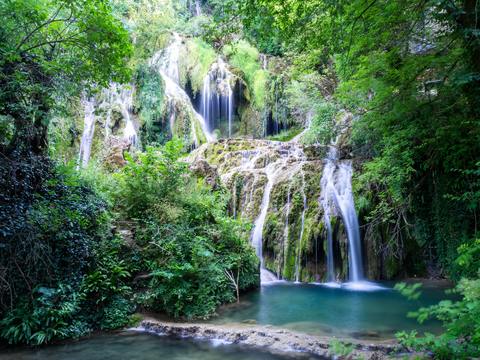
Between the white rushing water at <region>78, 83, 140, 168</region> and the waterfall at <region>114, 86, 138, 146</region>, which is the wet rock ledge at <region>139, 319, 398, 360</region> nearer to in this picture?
the white rushing water at <region>78, 83, 140, 168</region>

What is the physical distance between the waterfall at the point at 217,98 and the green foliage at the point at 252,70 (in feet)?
3.79

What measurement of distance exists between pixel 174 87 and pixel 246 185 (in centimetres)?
1106

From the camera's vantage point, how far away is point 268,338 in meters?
5.67

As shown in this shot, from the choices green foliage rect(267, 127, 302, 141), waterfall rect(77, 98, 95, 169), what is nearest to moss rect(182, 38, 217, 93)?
green foliage rect(267, 127, 302, 141)

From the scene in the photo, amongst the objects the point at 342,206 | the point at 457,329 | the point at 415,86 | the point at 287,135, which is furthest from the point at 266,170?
the point at 457,329

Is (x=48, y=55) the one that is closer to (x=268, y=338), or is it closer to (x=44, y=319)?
(x=44, y=319)

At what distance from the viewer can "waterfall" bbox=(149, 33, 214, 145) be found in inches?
818

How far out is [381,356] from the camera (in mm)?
4766

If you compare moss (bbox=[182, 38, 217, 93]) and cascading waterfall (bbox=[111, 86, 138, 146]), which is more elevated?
moss (bbox=[182, 38, 217, 93])

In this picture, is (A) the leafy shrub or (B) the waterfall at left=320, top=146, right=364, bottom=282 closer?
(A) the leafy shrub

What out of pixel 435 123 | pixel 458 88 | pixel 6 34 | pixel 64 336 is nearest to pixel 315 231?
pixel 435 123

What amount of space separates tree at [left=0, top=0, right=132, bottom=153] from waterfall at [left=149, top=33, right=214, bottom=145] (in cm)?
1458

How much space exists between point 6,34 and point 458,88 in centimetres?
756

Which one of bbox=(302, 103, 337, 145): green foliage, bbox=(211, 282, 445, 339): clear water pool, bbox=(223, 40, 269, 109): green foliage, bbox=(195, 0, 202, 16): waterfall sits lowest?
bbox=(211, 282, 445, 339): clear water pool
